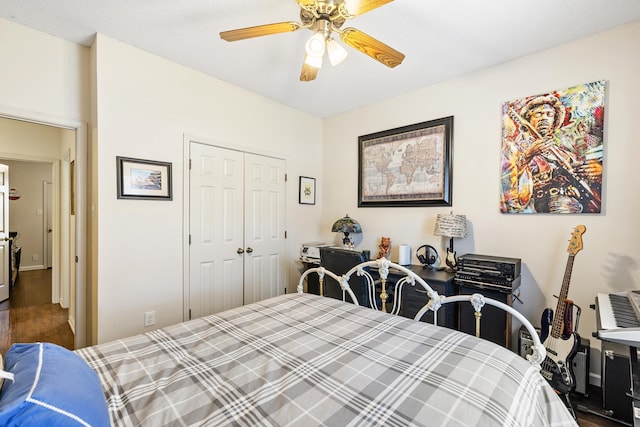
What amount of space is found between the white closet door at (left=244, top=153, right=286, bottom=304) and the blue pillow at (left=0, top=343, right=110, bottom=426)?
2.27 m

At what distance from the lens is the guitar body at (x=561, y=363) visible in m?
1.76

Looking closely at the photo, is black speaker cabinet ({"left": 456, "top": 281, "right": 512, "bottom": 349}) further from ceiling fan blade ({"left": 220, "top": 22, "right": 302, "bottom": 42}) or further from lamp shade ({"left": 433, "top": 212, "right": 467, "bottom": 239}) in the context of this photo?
ceiling fan blade ({"left": 220, "top": 22, "right": 302, "bottom": 42})

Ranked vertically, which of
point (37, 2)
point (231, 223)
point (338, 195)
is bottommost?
point (231, 223)

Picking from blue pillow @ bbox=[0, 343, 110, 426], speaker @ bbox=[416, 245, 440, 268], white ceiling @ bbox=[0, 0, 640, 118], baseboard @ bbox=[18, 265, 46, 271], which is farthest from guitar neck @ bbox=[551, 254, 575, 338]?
baseboard @ bbox=[18, 265, 46, 271]

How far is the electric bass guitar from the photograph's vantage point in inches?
69.7

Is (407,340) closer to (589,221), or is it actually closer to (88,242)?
(589,221)

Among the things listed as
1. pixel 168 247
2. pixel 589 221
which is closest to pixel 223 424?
pixel 168 247

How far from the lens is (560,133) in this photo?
2188 mm

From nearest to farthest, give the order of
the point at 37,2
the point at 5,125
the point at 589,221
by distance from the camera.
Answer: the point at 37,2
the point at 589,221
the point at 5,125

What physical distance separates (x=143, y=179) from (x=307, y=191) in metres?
1.90

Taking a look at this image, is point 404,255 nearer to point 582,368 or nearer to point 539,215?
point 539,215

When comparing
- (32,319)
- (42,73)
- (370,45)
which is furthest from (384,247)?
(32,319)

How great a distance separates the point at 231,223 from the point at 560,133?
2952 millimetres

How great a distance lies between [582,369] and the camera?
1929 mm
